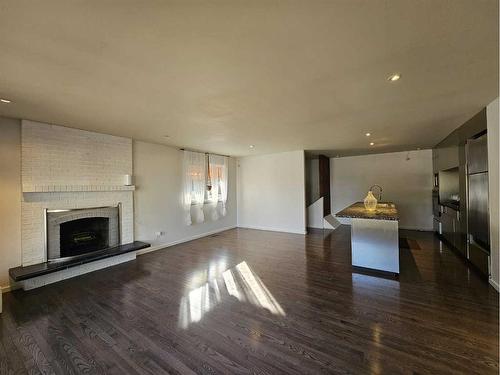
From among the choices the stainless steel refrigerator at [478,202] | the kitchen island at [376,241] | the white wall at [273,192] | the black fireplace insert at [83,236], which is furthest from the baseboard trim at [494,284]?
the black fireplace insert at [83,236]

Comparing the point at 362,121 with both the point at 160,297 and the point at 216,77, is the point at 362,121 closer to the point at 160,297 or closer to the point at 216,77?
the point at 216,77

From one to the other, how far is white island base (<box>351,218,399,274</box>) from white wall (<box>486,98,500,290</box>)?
1.08 m

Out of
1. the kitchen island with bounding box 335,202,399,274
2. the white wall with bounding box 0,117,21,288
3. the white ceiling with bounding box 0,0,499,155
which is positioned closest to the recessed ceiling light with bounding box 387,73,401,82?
the white ceiling with bounding box 0,0,499,155

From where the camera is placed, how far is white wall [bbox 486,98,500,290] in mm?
2672

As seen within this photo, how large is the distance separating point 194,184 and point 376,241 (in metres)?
4.47

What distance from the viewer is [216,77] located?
6.63 feet

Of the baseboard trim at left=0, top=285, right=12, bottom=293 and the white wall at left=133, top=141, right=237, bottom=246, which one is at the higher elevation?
the white wall at left=133, top=141, right=237, bottom=246

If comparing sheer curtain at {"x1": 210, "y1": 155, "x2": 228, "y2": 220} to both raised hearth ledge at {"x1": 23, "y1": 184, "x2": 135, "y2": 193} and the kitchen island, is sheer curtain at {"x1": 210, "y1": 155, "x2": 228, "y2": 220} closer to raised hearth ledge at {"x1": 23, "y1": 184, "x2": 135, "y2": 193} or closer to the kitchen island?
raised hearth ledge at {"x1": 23, "y1": 184, "x2": 135, "y2": 193}

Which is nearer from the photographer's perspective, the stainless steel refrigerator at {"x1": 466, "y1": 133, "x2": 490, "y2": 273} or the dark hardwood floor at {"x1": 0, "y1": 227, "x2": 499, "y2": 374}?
the dark hardwood floor at {"x1": 0, "y1": 227, "x2": 499, "y2": 374}

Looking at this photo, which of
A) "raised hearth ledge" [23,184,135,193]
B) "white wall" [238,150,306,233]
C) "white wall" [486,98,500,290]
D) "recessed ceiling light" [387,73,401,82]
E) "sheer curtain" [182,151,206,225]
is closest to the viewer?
"recessed ceiling light" [387,73,401,82]

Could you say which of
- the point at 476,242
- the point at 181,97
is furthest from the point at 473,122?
the point at 181,97

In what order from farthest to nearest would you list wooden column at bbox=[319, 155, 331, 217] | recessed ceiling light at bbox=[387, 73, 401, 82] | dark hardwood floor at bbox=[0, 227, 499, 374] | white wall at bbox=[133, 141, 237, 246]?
1. wooden column at bbox=[319, 155, 331, 217]
2. white wall at bbox=[133, 141, 237, 246]
3. recessed ceiling light at bbox=[387, 73, 401, 82]
4. dark hardwood floor at bbox=[0, 227, 499, 374]

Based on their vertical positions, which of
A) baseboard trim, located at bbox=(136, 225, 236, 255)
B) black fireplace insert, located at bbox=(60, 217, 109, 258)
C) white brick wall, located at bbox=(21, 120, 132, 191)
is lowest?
baseboard trim, located at bbox=(136, 225, 236, 255)

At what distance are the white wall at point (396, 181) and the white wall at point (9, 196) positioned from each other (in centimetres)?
825
